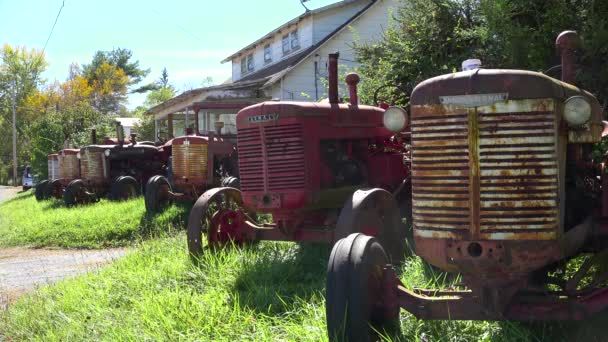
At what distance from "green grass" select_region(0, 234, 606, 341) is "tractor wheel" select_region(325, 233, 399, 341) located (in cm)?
29

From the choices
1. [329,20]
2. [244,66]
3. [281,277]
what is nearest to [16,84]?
[244,66]

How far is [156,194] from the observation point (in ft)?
36.9

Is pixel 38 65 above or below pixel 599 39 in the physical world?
above

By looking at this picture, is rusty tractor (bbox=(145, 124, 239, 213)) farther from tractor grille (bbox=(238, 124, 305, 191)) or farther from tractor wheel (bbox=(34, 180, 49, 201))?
tractor wheel (bbox=(34, 180, 49, 201))

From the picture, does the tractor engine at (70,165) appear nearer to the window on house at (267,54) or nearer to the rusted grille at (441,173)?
the window on house at (267,54)

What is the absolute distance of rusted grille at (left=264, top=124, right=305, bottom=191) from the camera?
5.81 meters

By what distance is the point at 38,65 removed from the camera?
60656mm

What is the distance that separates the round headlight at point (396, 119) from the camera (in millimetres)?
3984

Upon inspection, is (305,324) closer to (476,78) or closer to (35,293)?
(476,78)

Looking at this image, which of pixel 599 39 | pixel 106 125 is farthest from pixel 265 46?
pixel 599 39

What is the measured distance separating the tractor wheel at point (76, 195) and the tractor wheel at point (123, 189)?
1444mm

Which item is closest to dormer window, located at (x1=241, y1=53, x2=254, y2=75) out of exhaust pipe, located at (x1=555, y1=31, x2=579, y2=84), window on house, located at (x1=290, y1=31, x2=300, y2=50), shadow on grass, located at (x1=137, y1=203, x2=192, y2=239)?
window on house, located at (x1=290, y1=31, x2=300, y2=50)

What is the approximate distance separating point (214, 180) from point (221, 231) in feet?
16.5

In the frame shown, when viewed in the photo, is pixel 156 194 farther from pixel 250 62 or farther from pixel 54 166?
pixel 250 62
